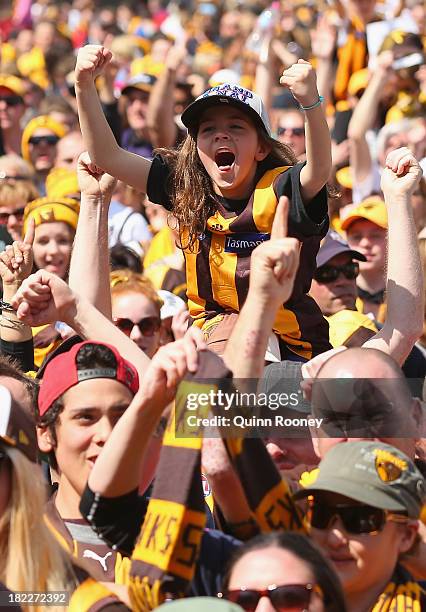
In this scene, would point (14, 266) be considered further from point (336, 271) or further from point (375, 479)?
point (375, 479)

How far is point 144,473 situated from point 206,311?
922 mm

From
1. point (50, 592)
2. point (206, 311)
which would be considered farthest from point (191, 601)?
point (206, 311)

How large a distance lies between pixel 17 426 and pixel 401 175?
1797 mm

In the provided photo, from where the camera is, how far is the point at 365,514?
312cm

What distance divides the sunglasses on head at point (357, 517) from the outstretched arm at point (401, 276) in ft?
4.33

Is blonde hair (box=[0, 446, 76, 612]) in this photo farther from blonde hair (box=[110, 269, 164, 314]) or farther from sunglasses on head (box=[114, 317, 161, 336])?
blonde hair (box=[110, 269, 164, 314])

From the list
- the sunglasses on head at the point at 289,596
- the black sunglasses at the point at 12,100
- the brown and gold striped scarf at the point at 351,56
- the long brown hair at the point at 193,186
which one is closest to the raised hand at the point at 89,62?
the long brown hair at the point at 193,186

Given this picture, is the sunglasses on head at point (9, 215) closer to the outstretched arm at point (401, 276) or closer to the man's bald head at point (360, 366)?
the outstretched arm at point (401, 276)

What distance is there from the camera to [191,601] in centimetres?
254

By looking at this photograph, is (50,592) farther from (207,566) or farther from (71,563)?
(207,566)

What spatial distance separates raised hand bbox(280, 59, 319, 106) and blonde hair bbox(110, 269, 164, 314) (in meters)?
1.83

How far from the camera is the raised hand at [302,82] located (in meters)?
4.29

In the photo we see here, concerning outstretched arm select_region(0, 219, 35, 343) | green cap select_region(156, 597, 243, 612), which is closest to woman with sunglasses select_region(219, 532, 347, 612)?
green cap select_region(156, 597, 243, 612)

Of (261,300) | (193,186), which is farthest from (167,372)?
(193,186)
